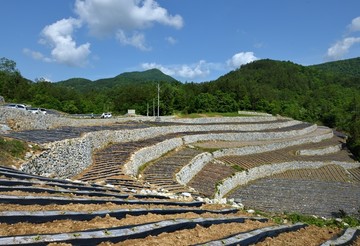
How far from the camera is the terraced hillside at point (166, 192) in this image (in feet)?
21.4

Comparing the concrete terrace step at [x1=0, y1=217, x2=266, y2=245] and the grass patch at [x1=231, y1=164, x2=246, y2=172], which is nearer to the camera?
the concrete terrace step at [x1=0, y1=217, x2=266, y2=245]

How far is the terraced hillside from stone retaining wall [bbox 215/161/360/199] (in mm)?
100

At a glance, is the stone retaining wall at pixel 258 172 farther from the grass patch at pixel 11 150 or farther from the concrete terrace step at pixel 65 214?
the concrete terrace step at pixel 65 214

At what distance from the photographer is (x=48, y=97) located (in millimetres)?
64750

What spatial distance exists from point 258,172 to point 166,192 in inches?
789

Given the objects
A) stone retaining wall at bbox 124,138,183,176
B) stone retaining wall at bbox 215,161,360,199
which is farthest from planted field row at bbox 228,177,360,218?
stone retaining wall at bbox 124,138,183,176

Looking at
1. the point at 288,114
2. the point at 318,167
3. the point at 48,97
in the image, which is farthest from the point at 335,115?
the point at 48,97

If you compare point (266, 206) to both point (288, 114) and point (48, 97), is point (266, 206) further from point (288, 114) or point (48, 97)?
point (288, 114)

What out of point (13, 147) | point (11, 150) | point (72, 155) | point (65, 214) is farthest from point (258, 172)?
point (65, 214)

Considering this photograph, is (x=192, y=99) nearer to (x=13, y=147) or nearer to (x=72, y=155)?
(x=72, y=155)

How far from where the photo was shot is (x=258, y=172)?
1228 inches

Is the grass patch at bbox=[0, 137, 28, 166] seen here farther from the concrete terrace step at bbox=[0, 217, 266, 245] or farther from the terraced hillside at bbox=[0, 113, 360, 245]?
the concrete terrace step at bbox=[0, 217, 266, 245]

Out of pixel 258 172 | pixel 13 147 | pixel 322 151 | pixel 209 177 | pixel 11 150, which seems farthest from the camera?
pixel 322 151

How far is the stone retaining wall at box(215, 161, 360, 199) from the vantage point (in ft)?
76.2
